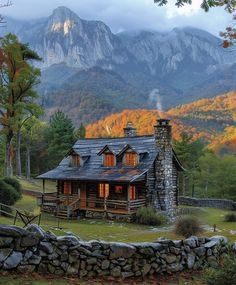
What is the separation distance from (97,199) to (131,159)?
14.5 ft

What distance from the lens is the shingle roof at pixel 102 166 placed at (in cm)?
3372

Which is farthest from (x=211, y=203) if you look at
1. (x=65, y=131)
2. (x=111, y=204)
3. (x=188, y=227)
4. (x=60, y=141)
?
(x=65, y=131)

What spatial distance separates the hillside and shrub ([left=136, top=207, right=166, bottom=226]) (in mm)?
52529

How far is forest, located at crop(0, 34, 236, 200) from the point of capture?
131 ft

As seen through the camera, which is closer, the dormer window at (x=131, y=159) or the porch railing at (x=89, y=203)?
the porch railing at (x=89, y=203)

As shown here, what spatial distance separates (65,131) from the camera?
69375 mm

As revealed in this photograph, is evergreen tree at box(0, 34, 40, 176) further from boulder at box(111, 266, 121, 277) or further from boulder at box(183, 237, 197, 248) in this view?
boulder at box(111, 266, 121, 277)

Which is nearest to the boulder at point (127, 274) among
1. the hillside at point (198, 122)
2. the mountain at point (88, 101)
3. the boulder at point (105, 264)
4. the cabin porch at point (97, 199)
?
the boulder at point (105, 264)

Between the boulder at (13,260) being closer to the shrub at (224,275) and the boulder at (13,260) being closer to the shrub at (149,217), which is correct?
the shrub at (224,275)

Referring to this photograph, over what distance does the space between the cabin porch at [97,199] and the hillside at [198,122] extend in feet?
166

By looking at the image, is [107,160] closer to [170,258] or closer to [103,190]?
[103,190]

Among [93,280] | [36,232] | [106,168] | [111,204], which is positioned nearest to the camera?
[36,232]

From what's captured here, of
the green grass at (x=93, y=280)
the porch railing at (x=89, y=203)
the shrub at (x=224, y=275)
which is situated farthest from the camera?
the porch railing at (x=89, y=203)

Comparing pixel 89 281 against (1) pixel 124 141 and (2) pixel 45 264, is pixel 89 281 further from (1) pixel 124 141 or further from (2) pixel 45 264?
(1) pixel 124 141
